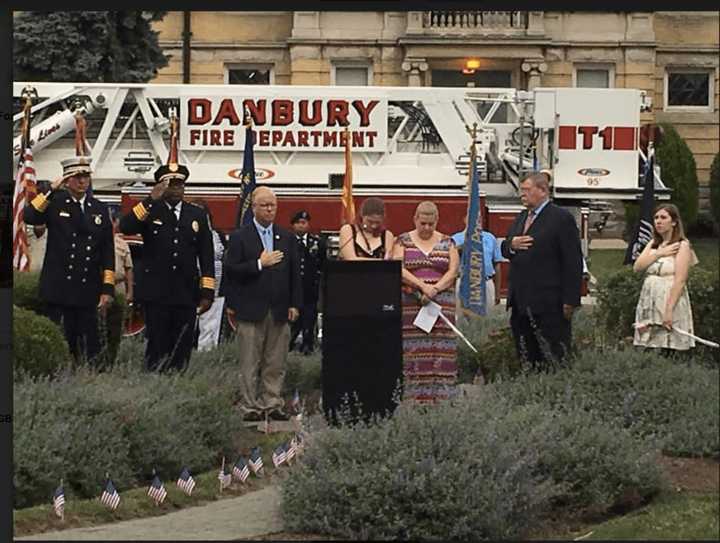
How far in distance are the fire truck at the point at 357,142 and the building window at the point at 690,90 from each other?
7.73 meters

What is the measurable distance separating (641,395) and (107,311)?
Result: 3.89 meters

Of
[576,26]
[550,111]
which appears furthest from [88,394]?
[576,26]

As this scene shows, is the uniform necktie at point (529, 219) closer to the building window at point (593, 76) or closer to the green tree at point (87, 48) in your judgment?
the building window at point (593, 76)

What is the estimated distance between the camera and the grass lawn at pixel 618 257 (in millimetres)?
21797

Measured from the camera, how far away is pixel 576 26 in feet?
82.7

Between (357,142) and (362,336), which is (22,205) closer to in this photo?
(357,142)

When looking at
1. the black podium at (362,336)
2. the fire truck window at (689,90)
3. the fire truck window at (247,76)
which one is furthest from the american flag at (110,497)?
the fire truck window at (689,90)

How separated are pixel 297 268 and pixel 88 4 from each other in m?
6.30

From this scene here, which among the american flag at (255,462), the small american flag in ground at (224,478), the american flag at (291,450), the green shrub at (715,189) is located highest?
the green shrub at (715,189)

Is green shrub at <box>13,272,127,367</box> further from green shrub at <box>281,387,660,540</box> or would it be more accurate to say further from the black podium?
green shrub at <box>281,387,660,540</box>

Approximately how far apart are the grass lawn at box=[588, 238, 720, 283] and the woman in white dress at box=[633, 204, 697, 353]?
8.31 metres

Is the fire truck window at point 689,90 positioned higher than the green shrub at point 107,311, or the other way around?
the fire truck window at point 689,90

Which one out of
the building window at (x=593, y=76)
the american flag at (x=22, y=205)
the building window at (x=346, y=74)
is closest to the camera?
the american flag at (x=22, y=205)

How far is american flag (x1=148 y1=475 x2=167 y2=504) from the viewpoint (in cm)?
816
